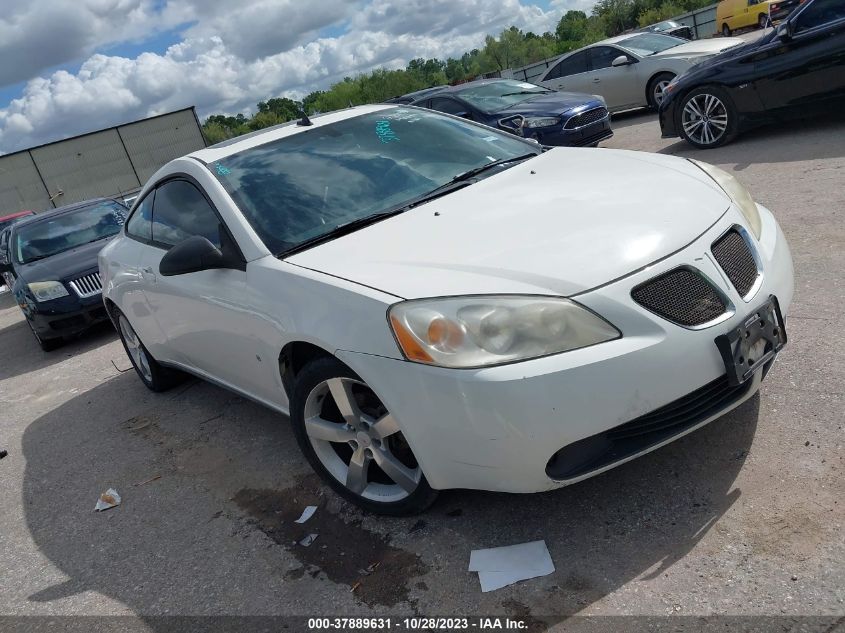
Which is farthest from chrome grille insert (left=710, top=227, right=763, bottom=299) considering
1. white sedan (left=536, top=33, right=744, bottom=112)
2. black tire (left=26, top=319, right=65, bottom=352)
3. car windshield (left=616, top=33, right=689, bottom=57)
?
car windshield (left=616, top=33, right=689, bottom=57)

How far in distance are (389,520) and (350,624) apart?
2.02 feet

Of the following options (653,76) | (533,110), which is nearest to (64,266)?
(533,110)

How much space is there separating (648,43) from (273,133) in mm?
12115

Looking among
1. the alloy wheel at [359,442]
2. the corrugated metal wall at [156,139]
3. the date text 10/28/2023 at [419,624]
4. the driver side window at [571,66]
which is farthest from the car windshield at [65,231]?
the corrugated metal wall at [156,139]

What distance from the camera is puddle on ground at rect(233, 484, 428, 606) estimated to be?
2.83 metres

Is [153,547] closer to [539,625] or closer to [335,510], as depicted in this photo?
[335,510]

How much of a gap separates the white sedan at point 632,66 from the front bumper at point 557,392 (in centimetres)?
1138

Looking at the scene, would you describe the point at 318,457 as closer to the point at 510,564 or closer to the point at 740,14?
the point at 510,564

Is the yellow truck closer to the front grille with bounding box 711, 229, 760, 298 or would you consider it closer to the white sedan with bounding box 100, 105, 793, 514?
the white sedan with bounding box 100, 105, 793, 514

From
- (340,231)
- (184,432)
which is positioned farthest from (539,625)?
(184,432)

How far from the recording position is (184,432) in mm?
4934

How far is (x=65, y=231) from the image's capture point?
988 cm

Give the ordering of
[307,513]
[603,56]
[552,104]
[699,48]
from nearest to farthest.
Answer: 1. [307,513]
2. [552,104]
3. [699,48]
4. [603,56]

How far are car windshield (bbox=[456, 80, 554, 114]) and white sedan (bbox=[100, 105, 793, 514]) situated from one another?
27.1 feet
